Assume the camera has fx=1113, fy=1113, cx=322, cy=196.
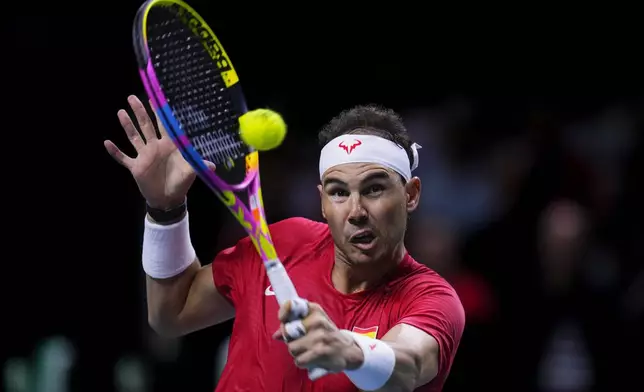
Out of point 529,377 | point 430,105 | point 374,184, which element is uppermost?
point 374,184

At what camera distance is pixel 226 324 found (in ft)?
20.9

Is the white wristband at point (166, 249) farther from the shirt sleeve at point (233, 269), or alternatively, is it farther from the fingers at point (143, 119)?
the fingers at point (143, 119)

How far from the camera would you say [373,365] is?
2.94 metres

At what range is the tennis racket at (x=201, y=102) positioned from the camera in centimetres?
321

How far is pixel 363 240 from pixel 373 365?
64 cm

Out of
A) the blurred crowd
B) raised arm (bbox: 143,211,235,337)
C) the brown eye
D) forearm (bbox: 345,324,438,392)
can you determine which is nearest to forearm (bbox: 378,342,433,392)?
forearm (bbox: 345,324,438,392)

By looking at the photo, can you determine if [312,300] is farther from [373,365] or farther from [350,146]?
[373,365]

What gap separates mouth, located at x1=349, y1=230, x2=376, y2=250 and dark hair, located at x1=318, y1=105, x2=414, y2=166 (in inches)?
14.1

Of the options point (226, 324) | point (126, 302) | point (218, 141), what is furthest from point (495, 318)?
point (218, 141)

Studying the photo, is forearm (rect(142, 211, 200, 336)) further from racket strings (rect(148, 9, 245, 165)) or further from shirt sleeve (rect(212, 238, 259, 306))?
racket strings (rect(148, 9, 245, 165))

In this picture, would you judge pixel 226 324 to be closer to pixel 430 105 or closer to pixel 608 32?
pixel 430 105

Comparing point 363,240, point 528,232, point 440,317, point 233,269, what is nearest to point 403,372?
point 440,317

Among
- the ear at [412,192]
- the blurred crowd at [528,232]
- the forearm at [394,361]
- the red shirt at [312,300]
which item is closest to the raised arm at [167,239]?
A: the red shirt at [312,300]

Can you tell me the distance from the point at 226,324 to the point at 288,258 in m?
2.74
